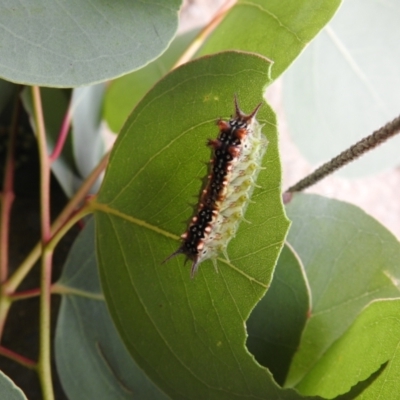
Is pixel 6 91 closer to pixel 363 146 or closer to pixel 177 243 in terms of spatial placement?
pixel 177 243

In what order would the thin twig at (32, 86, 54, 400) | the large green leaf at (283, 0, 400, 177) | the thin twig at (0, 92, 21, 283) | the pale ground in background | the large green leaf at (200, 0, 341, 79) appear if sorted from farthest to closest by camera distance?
Result: the pale ground in background < the large green leaf at (283, 0, 400, 177) < the thin twig at (0, 92, 21, 283) < the thin twig at (32, 86, 54, 400) < the large green leaf at (200, 0, 341, 79)

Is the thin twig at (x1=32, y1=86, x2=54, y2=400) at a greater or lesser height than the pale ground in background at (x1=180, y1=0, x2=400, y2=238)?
lesser

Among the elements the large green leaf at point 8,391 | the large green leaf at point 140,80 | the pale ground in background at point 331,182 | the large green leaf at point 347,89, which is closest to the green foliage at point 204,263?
the large green leaf at point 8,391

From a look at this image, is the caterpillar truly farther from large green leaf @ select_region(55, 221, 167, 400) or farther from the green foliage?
large green leaf @ select_region(55, 221, 167, 400)

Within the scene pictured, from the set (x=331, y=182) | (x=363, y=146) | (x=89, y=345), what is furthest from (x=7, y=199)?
(x=331, y=182)

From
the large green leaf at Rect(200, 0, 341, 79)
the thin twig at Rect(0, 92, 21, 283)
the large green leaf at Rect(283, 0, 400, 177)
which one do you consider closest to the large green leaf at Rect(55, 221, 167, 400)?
the thin twig at Rect(0, 92, 21, 283)

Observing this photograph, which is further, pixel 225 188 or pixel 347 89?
pixel 347 89

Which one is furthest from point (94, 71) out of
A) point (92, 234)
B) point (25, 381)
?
point (25, 381)
